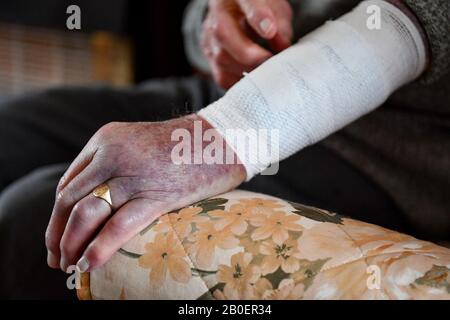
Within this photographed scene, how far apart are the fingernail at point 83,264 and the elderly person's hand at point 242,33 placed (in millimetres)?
281

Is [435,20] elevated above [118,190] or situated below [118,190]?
above

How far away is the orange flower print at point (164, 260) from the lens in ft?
1.28

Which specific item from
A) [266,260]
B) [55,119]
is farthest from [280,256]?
[55,119]

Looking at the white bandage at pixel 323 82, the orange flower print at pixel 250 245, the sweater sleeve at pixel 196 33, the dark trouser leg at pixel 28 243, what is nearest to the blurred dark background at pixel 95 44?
the sweater sleeve at pixel 196 33

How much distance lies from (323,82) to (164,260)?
0.20 metres

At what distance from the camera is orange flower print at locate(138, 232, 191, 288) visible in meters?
0.39

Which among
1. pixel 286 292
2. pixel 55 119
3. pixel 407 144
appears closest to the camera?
pixel 286 292

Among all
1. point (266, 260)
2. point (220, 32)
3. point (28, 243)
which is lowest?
point (28, 243)

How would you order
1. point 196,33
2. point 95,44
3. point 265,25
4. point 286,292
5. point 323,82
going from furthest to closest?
point 95,44, point 196,33, point 265,25, point 323,82, point 286,292

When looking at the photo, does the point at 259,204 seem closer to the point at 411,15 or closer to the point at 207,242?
the point at 207,242

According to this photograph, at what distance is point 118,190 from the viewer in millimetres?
418

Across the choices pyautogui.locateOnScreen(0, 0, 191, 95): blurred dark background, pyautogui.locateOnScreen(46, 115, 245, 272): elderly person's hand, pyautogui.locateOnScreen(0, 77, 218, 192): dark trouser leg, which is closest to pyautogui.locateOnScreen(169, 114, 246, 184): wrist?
pyautogui.locateOnScreen(46, 115, 245, 272): elderly person's hand

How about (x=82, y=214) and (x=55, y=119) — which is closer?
(x=82, y=214)

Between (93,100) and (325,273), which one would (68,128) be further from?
(325,273)
